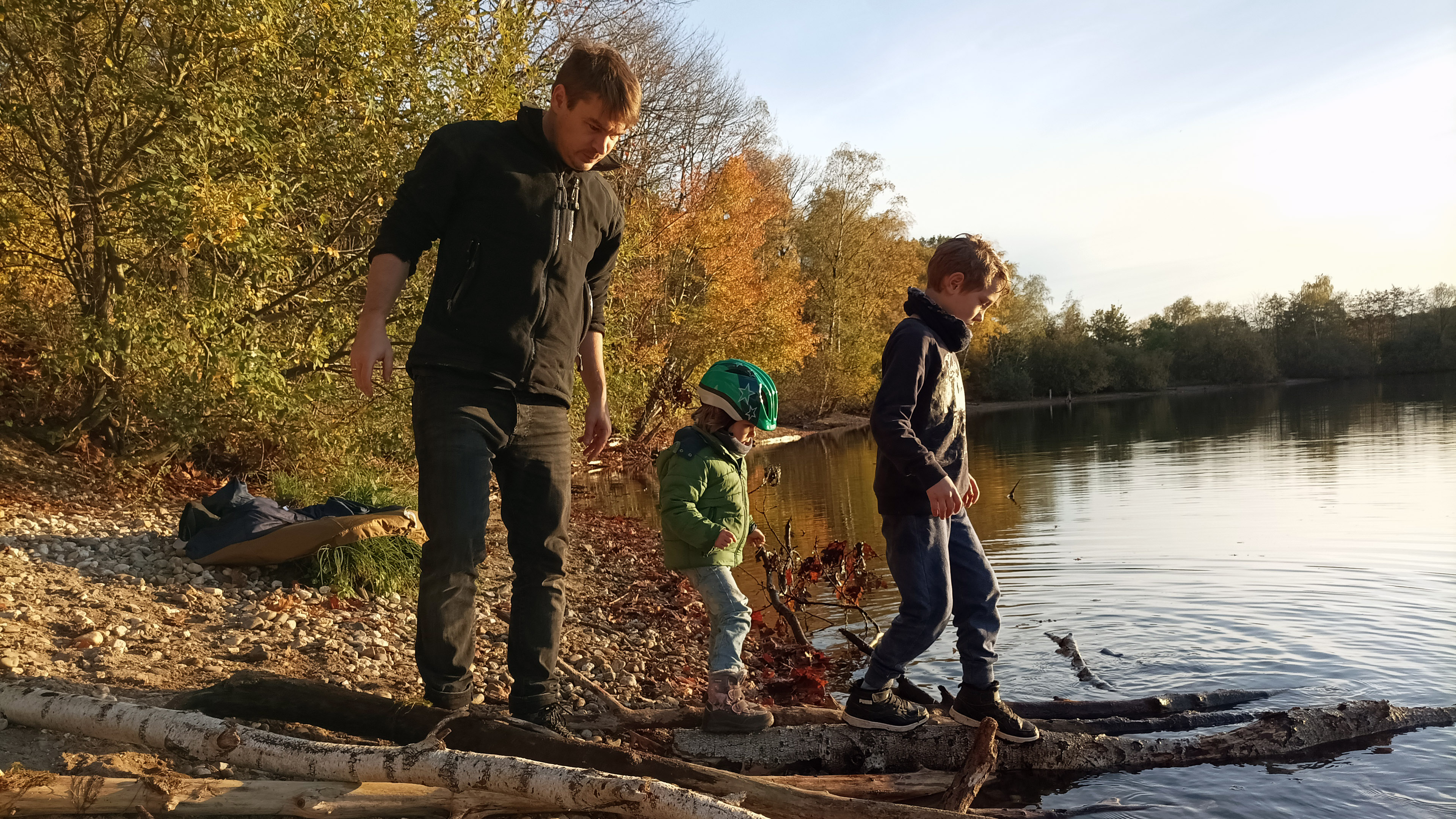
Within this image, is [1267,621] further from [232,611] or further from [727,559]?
[232,611]

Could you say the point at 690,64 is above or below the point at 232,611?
above

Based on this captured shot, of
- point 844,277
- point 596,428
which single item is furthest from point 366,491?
point 844,277

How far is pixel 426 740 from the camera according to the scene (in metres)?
3.03

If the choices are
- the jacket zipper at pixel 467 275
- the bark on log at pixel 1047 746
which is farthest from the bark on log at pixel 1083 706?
the jacket zipper at pixel 467 275

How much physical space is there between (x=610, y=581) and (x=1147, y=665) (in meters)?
4.85

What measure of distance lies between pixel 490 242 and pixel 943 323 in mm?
2018

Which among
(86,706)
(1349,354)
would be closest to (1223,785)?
(86,706)

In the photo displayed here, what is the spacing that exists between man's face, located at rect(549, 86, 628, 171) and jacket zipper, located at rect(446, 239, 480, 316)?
0.49 metres

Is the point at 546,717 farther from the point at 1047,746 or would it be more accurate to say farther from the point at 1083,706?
the point at 1083,706

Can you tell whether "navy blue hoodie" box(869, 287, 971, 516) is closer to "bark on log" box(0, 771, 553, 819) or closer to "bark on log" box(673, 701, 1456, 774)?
"bark on log" box(673, 701, 1456, 774)

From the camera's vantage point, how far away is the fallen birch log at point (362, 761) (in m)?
2.74

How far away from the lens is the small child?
157 inches

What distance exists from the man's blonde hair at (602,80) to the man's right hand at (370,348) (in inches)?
41.0

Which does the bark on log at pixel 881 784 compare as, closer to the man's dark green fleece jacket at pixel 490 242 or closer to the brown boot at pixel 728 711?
the brown boot at pixel 728 711
